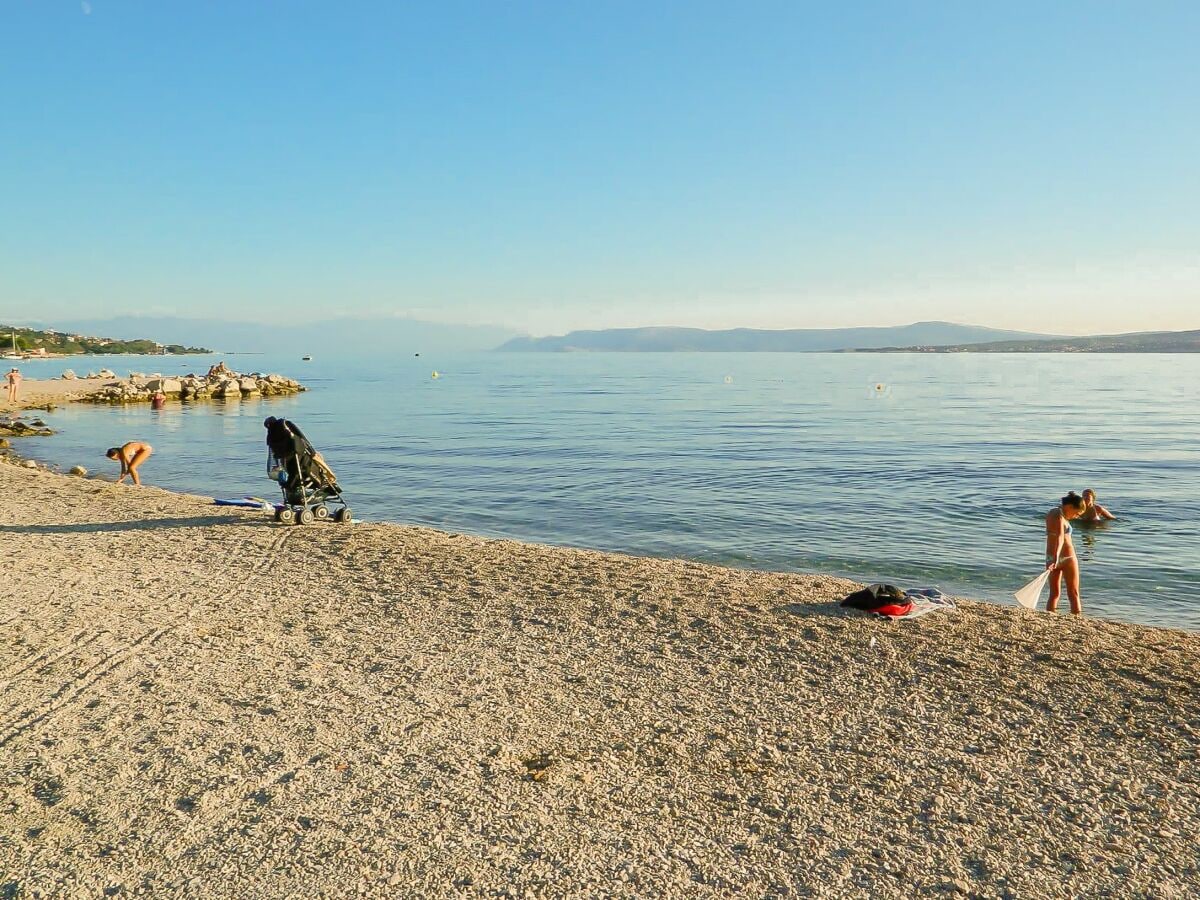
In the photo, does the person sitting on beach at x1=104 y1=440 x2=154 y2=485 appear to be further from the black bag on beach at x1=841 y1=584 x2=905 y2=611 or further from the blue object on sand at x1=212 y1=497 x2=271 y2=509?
the black bag on beach at x1=841 y1=584 x2=905 y2=611

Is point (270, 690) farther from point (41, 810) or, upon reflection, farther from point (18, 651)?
point (18, 651)

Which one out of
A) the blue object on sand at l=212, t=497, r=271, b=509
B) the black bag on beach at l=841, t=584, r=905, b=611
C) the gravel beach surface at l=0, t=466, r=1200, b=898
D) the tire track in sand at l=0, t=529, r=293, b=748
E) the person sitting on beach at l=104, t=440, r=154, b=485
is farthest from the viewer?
the person sitting on beach at l=104, t=440, r=154, b=485

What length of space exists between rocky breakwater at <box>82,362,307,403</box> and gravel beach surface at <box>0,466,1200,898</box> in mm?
49346

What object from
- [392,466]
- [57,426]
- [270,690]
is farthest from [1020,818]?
[57,426]

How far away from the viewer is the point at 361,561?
11.6 meters

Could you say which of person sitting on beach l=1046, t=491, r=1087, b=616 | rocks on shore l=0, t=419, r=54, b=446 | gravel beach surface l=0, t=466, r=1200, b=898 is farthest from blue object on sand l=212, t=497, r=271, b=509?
rocks on shore l=0, t=419, r=54, b=446

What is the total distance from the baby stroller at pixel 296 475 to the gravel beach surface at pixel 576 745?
380 centimetres

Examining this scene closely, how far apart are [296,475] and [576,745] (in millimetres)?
9620

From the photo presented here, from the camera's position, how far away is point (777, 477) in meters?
23.2

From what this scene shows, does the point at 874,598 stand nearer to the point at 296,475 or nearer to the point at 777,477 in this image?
the point at 296,475

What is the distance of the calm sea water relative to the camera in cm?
1417

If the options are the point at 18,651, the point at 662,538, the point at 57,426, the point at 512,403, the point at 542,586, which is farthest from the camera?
the point at 512,403

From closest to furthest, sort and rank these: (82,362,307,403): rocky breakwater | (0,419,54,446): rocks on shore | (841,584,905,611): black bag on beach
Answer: (841,584,905,611): black bag on beach < (0,419,54,446): rocks on shore < (82,362,307,403): rocky breakwater

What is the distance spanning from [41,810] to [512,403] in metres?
52.4
